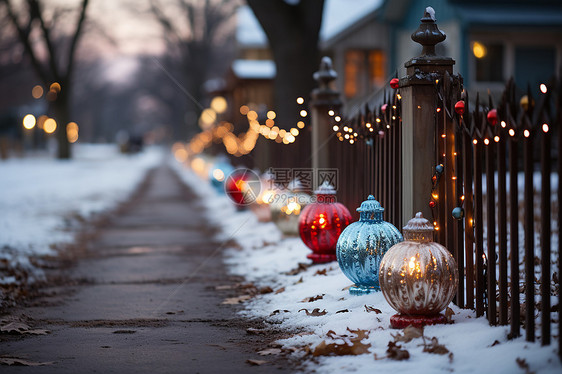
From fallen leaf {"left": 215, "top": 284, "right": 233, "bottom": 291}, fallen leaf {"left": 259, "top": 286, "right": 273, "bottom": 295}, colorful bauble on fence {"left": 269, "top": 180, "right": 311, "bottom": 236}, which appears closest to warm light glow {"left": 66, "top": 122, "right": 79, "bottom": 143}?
colorful bauble on fence {"left": 269, "top": 180, "right": 311, "bottom": 236}

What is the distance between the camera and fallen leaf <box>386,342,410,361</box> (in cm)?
444

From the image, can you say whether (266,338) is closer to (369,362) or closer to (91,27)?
(369,362)

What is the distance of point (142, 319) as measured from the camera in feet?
20.6

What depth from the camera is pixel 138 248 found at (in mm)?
11070

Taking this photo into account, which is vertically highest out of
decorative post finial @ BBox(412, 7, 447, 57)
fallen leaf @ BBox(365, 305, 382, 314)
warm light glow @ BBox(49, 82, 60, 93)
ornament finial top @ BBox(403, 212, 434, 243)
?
warm light glow @ BBox(49, 82, 60, 93)

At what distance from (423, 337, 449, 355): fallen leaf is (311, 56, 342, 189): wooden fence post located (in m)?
5.80

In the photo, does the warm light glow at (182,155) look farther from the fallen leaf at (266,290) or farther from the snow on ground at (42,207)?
the fallen leaf at (266,290)

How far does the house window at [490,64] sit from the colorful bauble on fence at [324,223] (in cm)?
1896

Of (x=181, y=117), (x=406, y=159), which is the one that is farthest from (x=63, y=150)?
(x=181, y=117)

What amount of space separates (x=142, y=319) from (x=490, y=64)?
2193 centimetres

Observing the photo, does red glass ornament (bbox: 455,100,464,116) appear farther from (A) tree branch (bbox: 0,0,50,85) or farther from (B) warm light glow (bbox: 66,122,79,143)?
(B) warm light glow (bbox: 66,122,79,143)

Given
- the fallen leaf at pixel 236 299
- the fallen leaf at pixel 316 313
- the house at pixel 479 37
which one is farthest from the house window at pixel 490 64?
the fallen leaf at pixel 316 313

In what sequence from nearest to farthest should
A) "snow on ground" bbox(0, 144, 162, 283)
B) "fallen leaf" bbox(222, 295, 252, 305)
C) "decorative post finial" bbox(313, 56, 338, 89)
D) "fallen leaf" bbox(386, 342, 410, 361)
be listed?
"fallen leaf" bbox(386, 342, 410, 361)
"fallen leaf" bbox(222, 295, 252, 305)
"decorative post finial" bbox(313, 56, 338, 89)
"snow on ground" bbox(0, 144, 162, 283)

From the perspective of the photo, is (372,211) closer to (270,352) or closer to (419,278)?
(419,278)
